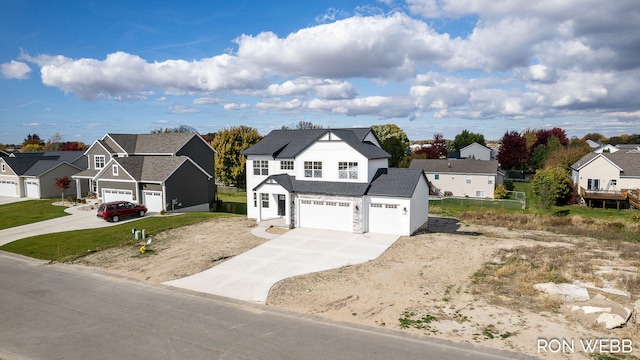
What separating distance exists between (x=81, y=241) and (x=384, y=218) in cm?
2156

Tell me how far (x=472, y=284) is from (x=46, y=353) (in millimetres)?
17076

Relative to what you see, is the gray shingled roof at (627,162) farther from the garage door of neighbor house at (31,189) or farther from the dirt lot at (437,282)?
the garage door of neighbor house at (31,189)

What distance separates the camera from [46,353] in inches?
508

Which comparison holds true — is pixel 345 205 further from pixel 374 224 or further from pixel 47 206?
pixel 47 206

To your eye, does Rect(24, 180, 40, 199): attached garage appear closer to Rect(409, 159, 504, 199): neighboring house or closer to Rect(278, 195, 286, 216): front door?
Rect(278, 195, 286, 216): front door

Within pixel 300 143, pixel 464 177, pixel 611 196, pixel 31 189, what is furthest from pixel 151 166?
pixel 611 196

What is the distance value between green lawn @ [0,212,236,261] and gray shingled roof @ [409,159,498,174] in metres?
35.9

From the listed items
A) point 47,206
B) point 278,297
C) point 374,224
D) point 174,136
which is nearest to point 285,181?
Answer: point 374,224

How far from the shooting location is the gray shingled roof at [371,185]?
28.7 m

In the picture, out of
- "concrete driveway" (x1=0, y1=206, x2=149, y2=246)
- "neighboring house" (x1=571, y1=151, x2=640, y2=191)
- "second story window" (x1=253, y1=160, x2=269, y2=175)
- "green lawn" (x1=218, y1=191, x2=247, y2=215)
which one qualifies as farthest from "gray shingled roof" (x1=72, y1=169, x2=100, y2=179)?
"neighboring house" (x1=571, y1=151, x2=640, y2=191)

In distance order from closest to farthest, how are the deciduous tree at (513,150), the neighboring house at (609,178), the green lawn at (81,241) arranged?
the green lawn at (81,241), the neighboring house at (609,178), the deciduous tree at (513,150)

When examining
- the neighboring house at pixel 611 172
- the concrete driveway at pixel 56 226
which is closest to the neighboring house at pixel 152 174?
the concrete driveway at pixel 56 226

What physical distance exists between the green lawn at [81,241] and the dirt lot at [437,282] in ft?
4.88

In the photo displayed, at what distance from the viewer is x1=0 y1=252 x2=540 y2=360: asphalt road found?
1266 centimetres
